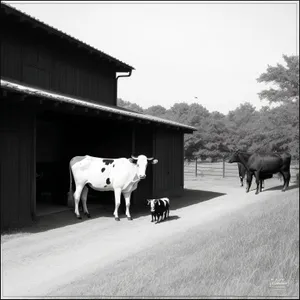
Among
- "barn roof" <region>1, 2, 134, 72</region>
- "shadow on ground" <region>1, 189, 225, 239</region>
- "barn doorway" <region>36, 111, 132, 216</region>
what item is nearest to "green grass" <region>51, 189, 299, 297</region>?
"shadow on ground" <region>1, 189, 225, 239</region>

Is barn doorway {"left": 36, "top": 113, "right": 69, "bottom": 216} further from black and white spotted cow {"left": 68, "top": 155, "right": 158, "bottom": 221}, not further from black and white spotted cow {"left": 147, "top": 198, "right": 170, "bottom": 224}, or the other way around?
black and white spotted cow {"left": 147, "top": 198, "right": 170, "bottom": 224}

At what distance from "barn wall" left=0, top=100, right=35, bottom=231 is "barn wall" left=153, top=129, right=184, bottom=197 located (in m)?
5.79

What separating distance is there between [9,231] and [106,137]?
5.86 m

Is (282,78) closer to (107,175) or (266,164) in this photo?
(266,164)

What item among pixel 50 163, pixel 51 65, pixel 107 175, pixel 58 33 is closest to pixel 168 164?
pixel 50 163

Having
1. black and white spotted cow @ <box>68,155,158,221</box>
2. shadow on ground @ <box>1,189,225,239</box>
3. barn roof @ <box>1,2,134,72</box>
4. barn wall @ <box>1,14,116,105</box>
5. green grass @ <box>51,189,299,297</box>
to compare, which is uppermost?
barn roof @ <box>1,2,134,72</box>

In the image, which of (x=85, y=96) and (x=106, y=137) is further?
(x=85, y=96)

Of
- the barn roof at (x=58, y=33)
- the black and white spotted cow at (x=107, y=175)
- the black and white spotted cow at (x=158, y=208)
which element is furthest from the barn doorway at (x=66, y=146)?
the barn roof at (x=58, y=33)

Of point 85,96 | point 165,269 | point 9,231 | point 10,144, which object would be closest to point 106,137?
point 85,96

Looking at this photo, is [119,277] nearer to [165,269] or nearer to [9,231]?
[165,269]

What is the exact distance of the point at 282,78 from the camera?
16.3m

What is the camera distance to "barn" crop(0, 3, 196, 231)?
8.26 m

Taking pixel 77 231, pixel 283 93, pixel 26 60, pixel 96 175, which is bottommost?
pixel 77 231

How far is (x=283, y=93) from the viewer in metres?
13.3
